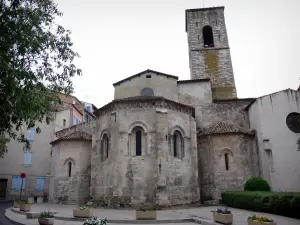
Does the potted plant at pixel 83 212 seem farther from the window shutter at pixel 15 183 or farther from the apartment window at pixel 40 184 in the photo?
the window shutter at pixel 15 183

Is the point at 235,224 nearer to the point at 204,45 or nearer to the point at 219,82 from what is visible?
the point at 219,82

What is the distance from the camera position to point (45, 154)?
29.9 meters

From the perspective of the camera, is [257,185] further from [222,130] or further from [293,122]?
[293,122]

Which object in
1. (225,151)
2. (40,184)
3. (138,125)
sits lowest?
(40,184)

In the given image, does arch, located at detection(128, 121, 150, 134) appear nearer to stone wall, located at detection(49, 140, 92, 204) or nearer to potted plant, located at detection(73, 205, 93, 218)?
stone wall, located at detection(49, 140, 92, 204)

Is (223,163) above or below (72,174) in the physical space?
above

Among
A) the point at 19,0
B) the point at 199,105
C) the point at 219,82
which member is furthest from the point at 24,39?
the point at 219,82

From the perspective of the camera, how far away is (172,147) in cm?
1755

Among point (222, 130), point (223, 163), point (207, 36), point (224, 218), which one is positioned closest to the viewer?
point (224, 218)

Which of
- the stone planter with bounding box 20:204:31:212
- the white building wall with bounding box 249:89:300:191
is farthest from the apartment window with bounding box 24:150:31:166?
the white building wall with bounding box 249:89:300:191

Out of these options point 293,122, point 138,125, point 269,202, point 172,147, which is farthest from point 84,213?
point 293,122

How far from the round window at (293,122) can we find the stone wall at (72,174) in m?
16.9

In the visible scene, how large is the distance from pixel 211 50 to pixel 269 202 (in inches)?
845

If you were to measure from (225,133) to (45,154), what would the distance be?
69.5ft
